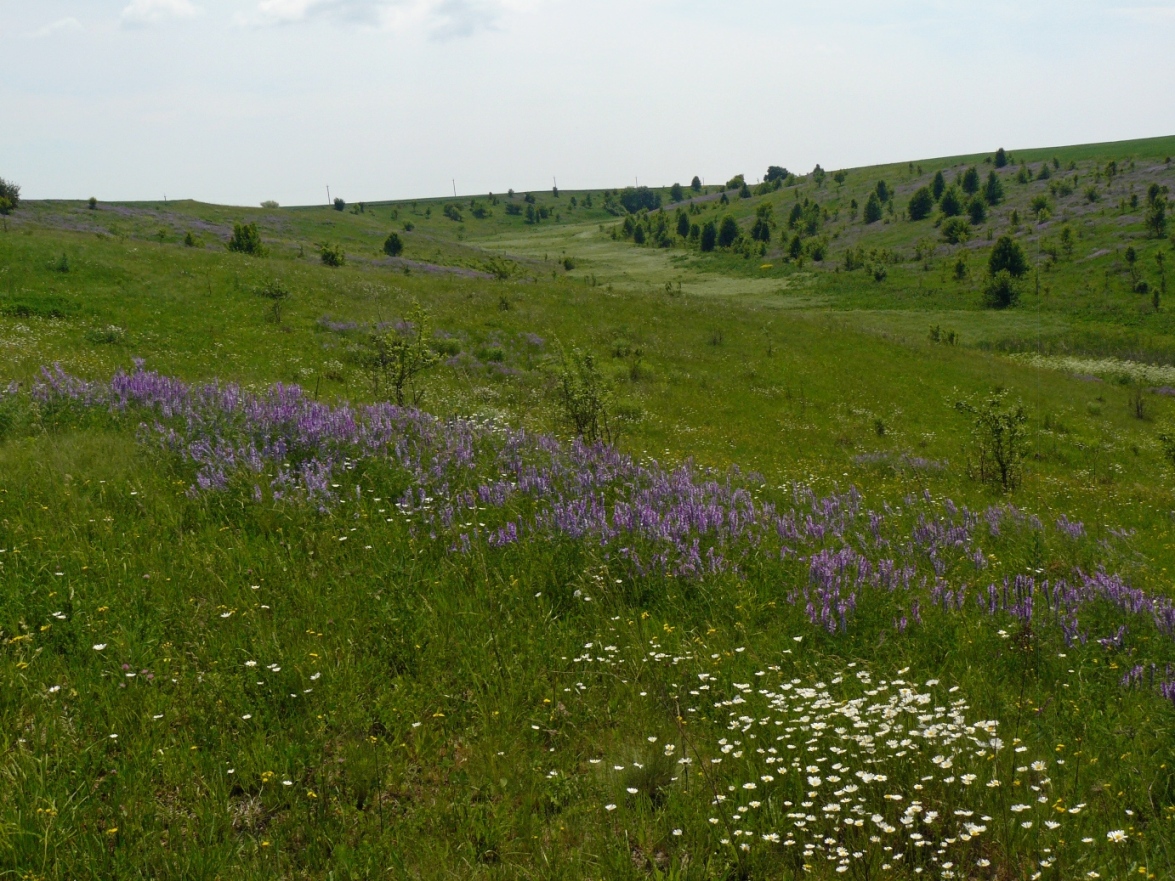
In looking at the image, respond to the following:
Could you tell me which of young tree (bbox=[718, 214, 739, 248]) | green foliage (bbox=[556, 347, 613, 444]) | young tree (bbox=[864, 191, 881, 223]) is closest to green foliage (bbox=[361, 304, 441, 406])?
green foliage (bbox=[556, 347, 613, 444])

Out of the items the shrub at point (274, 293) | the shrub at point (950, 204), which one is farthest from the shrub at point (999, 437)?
the shrub at point (950, 204)

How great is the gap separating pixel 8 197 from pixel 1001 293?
8204cm

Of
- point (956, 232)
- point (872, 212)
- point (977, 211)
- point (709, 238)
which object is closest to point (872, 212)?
point (872, 212)

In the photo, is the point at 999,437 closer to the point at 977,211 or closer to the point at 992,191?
the point at 977,211

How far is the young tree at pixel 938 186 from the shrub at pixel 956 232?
22548mm

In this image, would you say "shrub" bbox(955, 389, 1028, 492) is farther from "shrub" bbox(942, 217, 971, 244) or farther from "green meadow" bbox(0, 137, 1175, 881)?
"shrub" bbox(942, 217, 971, 244)

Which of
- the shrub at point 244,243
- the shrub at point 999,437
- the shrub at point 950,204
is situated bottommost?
the shrub at point 999,437

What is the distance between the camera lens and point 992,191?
106875 mm

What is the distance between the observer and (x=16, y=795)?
296 centimetres

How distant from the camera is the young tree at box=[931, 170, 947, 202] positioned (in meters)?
117

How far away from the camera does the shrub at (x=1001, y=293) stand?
2697 inches

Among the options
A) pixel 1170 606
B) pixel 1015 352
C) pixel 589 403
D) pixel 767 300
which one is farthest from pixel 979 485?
pixel 767 300

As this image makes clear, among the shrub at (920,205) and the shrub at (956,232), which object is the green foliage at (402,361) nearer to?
the shrub at (956,232)

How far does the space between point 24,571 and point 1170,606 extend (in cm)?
745
